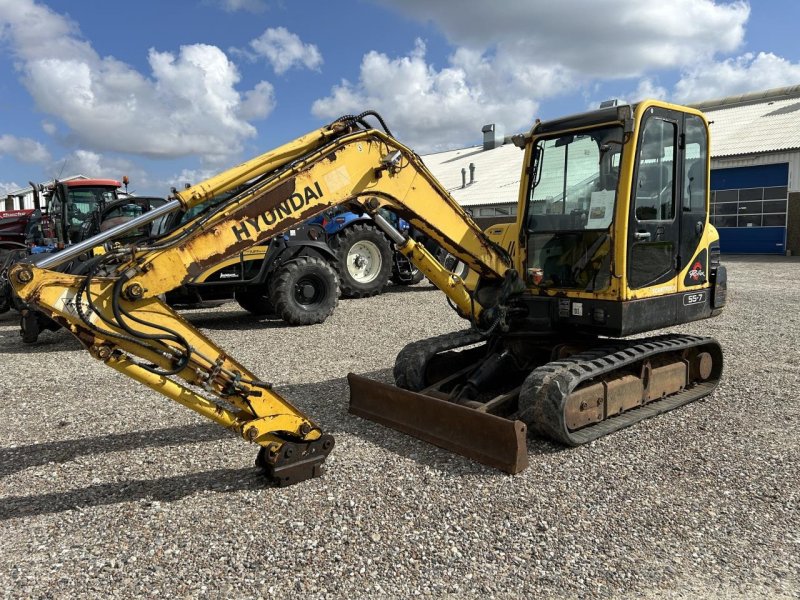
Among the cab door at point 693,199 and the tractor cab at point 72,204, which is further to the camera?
the tractor cab at point 72,204

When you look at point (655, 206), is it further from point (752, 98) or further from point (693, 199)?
point (752, 98)

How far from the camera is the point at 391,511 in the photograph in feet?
13.2

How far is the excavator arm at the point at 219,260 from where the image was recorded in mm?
3752

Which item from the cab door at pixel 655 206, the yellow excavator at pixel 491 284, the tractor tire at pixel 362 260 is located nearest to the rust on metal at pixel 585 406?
the yellow excavator at pixel 491 284

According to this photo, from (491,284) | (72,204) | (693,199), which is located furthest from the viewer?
(72,204)

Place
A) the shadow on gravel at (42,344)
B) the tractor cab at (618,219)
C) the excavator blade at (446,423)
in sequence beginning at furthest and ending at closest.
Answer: the shadow on gravel at (42,344) < the tractor cab at (618,219) < the excavator blade at (446,423)

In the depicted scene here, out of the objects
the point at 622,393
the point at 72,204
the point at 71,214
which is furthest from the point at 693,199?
the point at 72,204

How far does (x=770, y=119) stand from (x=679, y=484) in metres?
28.6

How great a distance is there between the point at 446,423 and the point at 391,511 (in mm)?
1153


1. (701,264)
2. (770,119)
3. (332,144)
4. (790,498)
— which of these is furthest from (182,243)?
(770,119)

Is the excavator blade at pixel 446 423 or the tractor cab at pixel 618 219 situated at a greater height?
the tractor cab at pixel 618 219

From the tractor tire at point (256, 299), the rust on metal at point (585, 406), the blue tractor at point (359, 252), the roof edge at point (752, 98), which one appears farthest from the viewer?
the roof edge at point (752, 98)

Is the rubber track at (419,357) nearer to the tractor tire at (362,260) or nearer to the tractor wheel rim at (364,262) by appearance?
the tractor tire at (362,260)

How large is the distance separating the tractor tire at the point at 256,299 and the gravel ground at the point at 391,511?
4585 millimetres
